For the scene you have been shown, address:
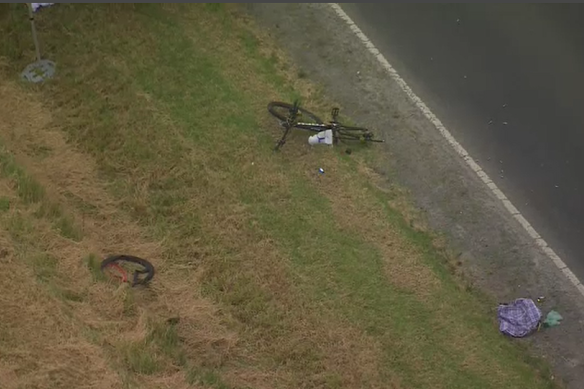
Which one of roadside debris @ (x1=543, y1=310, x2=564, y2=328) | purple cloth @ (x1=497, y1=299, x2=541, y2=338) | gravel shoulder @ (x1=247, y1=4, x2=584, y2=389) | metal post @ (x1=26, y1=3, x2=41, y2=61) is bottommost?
roadside debris @ (x1=543, y1=310, x2=564, y2=328)

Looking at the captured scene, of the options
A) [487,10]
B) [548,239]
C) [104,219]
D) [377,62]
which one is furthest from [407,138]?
[104,219]

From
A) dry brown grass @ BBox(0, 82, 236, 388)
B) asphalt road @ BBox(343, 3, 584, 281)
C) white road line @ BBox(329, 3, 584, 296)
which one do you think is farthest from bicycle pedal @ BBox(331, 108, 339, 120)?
dry brown grass @ BBox(0, 82, 236, 388)

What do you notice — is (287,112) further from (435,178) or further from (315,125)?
(435,178)

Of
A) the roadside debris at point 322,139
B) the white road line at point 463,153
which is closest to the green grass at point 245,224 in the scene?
the roadside debris at point 322,139

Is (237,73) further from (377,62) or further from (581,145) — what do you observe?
(581,145)

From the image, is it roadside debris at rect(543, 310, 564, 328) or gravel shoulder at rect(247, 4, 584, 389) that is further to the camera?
gravel shoulder at rect(247, 4, 584, 389)

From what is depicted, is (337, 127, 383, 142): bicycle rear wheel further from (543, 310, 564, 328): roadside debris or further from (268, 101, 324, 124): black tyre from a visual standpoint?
(543, 310, 564, 328): roadside debris

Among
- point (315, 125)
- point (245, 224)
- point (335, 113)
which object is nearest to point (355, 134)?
point (335, 113)
